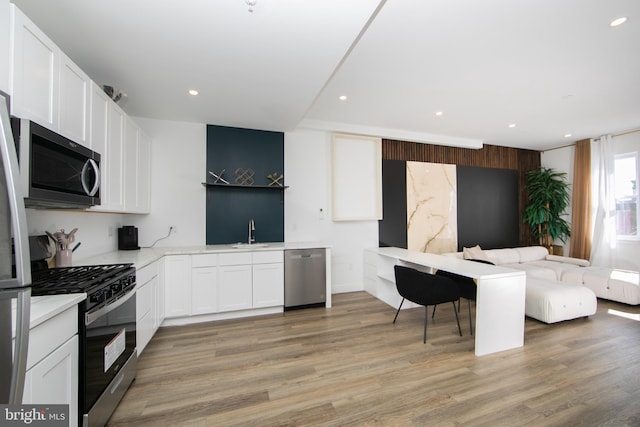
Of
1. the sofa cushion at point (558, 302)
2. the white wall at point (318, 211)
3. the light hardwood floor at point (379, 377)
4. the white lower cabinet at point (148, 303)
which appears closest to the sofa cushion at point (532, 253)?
the sofa cushion at point (558, 302)

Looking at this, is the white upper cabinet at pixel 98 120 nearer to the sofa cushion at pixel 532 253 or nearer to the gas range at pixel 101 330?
the gas range at pixel 101 330

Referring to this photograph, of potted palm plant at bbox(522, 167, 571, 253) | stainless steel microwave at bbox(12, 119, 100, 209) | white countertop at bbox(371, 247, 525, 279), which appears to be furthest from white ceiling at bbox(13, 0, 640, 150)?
white countertop at bbox(371, 247, 525, 279)

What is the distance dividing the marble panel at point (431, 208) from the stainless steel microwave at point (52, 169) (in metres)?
4.47

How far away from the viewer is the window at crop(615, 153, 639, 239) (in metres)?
4.63

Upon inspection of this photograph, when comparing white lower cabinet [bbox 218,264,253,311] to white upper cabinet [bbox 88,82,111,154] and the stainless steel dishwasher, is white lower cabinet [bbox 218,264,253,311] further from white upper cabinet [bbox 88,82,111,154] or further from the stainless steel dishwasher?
white upper cabinet [bbox 88,82,111,154]

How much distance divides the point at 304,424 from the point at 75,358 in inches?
52.5

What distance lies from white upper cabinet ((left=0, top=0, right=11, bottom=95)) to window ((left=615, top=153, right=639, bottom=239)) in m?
7.86

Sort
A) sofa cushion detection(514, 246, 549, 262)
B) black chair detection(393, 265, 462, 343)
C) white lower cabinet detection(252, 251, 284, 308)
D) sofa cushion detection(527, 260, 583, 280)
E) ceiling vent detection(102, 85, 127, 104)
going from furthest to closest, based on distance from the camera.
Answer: sofa cushion detection(514, 246, 549, 262) → sofa cushion detection(527, 260, 583, 280) → white lower cabinet detection(252, 251, 284, 308) → black chair detection(393, 265, 462, 343) → ceiling vent detection(102, 85, 127, 104)

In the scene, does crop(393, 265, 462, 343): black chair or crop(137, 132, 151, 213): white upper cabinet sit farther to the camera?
crop(137, 132, 151, 213): white upper cabinet

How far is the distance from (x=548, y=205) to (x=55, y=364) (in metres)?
7.56

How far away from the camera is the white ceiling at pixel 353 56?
174cm

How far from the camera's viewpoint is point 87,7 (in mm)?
1653

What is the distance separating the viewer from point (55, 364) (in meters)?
1.19

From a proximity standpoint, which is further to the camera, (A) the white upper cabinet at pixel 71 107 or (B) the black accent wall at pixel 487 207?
(B) the black accent wall at pixel 487 207
